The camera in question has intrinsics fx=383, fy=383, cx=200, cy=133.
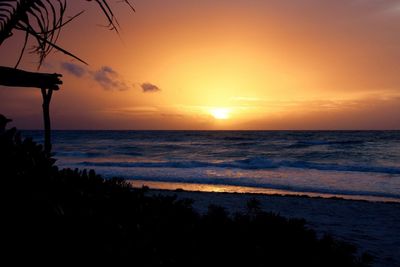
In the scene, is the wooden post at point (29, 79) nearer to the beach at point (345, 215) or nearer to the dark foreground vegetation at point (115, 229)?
the dark foreground vegetation at point (115, 229)

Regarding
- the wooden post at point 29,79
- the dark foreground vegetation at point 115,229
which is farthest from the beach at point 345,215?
the wooden post at point 29,79

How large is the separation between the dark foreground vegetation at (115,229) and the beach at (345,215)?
530cm

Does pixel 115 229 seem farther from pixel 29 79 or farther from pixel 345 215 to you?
pixel 345 215

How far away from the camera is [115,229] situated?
245cm

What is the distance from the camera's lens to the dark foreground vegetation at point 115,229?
7.23 feet

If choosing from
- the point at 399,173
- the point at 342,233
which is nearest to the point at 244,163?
the point at 399,173

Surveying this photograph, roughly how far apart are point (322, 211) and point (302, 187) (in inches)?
269

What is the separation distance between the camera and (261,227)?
3732 mm

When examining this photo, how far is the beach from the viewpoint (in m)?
8.96

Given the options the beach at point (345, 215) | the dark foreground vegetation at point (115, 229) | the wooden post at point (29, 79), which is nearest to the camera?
the dark foreground vegetation at point (115, 229)

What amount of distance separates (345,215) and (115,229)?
11185 millimetres

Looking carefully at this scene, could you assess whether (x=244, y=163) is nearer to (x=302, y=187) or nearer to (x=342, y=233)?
(x=302, y=187)

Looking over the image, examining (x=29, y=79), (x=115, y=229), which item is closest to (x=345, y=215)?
(x=29, y=79)

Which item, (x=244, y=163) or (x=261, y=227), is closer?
(x=261, y=227)
